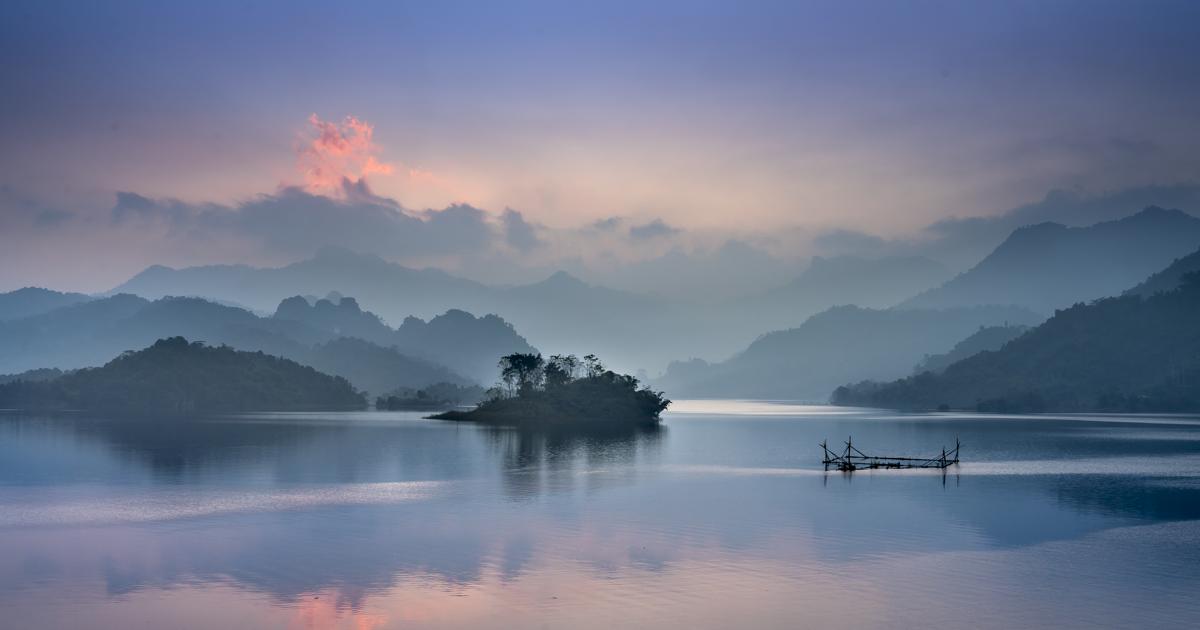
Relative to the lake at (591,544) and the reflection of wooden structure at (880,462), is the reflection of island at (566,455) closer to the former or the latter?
the lake at (591,544)

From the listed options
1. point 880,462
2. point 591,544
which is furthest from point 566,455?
point 591,544

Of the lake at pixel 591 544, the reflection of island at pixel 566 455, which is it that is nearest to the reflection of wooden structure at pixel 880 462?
the lake at pixel 591 544

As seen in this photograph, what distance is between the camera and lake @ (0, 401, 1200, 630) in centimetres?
3366

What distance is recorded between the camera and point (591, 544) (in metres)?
47.1

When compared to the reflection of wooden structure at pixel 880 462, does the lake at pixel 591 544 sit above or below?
below

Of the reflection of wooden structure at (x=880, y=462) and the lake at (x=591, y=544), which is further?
the reflection of wooden structure at (x=880, y=462)

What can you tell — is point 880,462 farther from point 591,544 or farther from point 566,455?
point 591,544

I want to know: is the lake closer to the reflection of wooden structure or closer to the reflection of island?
the reflection of island

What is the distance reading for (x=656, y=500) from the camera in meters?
65.5

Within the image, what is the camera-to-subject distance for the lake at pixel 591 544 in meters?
33.7

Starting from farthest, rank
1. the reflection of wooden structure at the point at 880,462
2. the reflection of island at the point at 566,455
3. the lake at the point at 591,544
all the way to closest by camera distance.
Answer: the reflection of wooden structure at the point at 880,462 → the reflection of island at the point at 566,455 → the lake at the point at 591,544

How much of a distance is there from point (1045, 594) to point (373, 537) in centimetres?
3162

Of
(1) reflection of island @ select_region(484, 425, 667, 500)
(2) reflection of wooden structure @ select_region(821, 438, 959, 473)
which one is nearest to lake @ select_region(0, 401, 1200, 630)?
(1) reflection of island @ select_region(484, 425, 667, 500)

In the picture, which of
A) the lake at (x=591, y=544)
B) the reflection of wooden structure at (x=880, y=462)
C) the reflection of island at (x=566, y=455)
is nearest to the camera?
the lake at (x=591, y=544)
